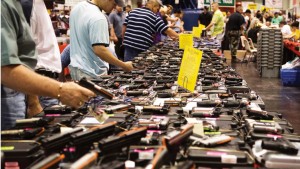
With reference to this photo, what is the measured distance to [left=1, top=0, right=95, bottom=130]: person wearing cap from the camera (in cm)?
223

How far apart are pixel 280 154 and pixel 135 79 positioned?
96.4 inches

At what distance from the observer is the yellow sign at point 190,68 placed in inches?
135

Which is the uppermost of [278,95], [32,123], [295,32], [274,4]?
[274,4]

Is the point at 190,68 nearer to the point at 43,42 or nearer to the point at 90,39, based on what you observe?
the point at 43,42

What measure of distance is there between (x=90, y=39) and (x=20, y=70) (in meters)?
2.31

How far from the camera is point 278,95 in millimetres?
9430

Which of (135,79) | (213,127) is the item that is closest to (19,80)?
(213,127)

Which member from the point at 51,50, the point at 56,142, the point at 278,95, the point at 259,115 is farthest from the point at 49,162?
the point at 278,95

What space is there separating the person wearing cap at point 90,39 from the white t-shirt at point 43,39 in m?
0.75

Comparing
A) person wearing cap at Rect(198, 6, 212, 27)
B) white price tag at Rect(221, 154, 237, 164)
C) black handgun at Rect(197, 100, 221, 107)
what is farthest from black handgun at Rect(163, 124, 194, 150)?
person wearing cap at Rect(198, 6, 212, 27)

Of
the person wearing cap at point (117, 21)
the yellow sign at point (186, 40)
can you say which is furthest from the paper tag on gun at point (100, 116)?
the person wearing cap at point (117, 21)

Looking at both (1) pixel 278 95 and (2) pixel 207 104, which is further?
(1) pixel 278 95

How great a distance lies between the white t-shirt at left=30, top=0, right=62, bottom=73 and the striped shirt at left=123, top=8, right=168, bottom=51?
348 centimetres

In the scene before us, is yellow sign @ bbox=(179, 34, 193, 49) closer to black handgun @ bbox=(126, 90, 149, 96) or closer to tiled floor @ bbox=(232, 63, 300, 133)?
tiled floor @ bbox=(232, 63, 300, 133)
